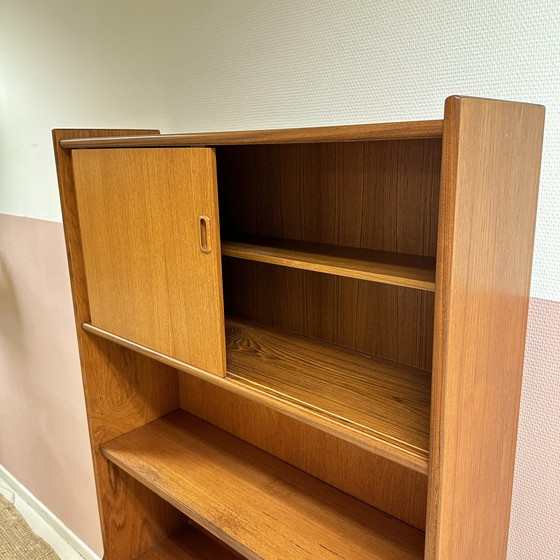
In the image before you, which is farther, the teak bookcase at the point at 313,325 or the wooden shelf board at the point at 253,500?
the wooden shelf board at the point at 253,500

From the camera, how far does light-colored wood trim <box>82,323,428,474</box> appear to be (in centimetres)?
70

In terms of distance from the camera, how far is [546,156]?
30.4 inches

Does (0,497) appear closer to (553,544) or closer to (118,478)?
(118,478)

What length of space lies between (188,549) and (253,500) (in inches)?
17.7

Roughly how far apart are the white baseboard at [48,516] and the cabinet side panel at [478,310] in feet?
5.50

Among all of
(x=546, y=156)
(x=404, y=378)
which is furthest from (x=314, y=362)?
(x=546, y=156)

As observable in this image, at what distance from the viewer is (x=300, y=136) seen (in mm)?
708

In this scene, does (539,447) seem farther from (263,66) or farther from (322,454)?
(263,66)

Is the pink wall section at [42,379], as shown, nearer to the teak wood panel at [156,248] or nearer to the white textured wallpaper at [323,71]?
the white textured wallpaper at [323,71]

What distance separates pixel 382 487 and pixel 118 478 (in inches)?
26.2

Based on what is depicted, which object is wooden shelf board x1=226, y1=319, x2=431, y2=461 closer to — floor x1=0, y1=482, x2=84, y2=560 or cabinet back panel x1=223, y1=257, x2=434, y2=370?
cabinet back panel x1=223, y1=257, x2=434, y2=370

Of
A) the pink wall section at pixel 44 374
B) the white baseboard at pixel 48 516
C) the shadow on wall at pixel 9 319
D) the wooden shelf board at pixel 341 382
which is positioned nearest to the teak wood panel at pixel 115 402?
the wooden shelf board at pixel 341 382

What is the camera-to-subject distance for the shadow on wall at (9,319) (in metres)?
2.09

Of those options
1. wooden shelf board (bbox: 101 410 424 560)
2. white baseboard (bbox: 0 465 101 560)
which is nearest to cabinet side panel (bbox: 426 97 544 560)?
wooden shelf board (bbox: 101 410 424 560)
